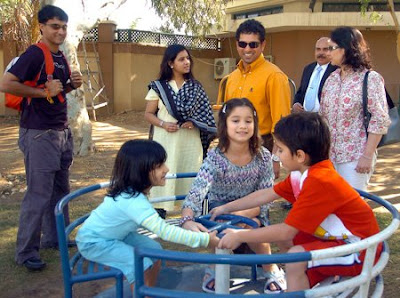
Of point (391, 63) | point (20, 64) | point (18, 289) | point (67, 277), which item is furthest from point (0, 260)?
point (391, 63)

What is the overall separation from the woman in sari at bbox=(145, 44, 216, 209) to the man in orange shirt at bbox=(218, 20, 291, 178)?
46cm

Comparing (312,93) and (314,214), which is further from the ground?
(312,93)

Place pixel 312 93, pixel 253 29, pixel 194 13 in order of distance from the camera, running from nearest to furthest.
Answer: pixel 253 29
pixel 312 93
pixel 194 13

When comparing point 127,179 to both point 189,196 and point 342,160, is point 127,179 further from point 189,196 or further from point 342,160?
point 342,160

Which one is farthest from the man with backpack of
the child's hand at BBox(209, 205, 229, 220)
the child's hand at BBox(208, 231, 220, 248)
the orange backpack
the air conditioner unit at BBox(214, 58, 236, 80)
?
the air conditioner unit at BBox(214, 58, 236, 80)

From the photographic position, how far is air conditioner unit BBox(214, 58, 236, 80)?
1700 centimetres

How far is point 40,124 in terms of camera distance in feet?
12.4

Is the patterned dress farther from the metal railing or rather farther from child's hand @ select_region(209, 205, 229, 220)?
the metal railing

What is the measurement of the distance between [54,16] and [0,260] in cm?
183

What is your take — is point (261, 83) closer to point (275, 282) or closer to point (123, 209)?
point (275, 282)

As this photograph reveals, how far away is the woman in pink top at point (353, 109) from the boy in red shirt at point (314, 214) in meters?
1.09

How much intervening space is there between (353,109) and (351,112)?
0.02m

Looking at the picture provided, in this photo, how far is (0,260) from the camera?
4.04m

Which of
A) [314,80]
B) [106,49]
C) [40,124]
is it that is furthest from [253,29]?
[106,49]
